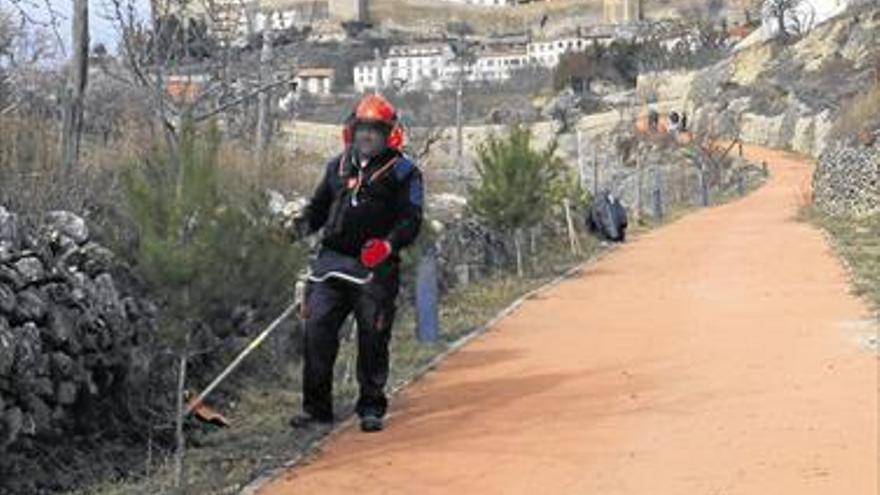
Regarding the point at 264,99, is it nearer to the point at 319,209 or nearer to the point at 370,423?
the point at 319,209

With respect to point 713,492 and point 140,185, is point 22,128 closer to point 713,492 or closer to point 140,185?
point 140,185

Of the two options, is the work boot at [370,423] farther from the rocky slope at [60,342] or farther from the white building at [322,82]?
the white building at [322,82]

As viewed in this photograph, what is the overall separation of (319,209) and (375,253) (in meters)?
0.67

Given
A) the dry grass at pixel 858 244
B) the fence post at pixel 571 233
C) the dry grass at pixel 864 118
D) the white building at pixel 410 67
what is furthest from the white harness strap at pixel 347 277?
the white building at pixel 410 67

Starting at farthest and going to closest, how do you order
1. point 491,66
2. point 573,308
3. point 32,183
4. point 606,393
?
point 491,66 < point 573,308 < point 606,393 < point 32,183

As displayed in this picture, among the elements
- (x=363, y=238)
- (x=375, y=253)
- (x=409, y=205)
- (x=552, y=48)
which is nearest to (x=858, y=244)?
(x=409, y=205)

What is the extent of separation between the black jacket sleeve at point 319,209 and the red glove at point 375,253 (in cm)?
50

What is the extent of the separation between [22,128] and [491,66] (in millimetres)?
105439

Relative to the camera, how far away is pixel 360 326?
8453 millimetres

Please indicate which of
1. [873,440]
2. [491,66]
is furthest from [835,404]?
[491,66]

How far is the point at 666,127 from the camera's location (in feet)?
209

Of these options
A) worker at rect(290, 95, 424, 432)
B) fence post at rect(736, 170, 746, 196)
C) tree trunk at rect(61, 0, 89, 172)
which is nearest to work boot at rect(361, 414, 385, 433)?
worker at rect(290, 95, 424, 432)

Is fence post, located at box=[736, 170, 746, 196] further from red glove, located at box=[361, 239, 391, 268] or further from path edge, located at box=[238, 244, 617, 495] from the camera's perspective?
red glove, located at box=[361, 239, 391, 268]

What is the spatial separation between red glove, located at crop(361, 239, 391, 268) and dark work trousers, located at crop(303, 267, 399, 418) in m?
0.22
